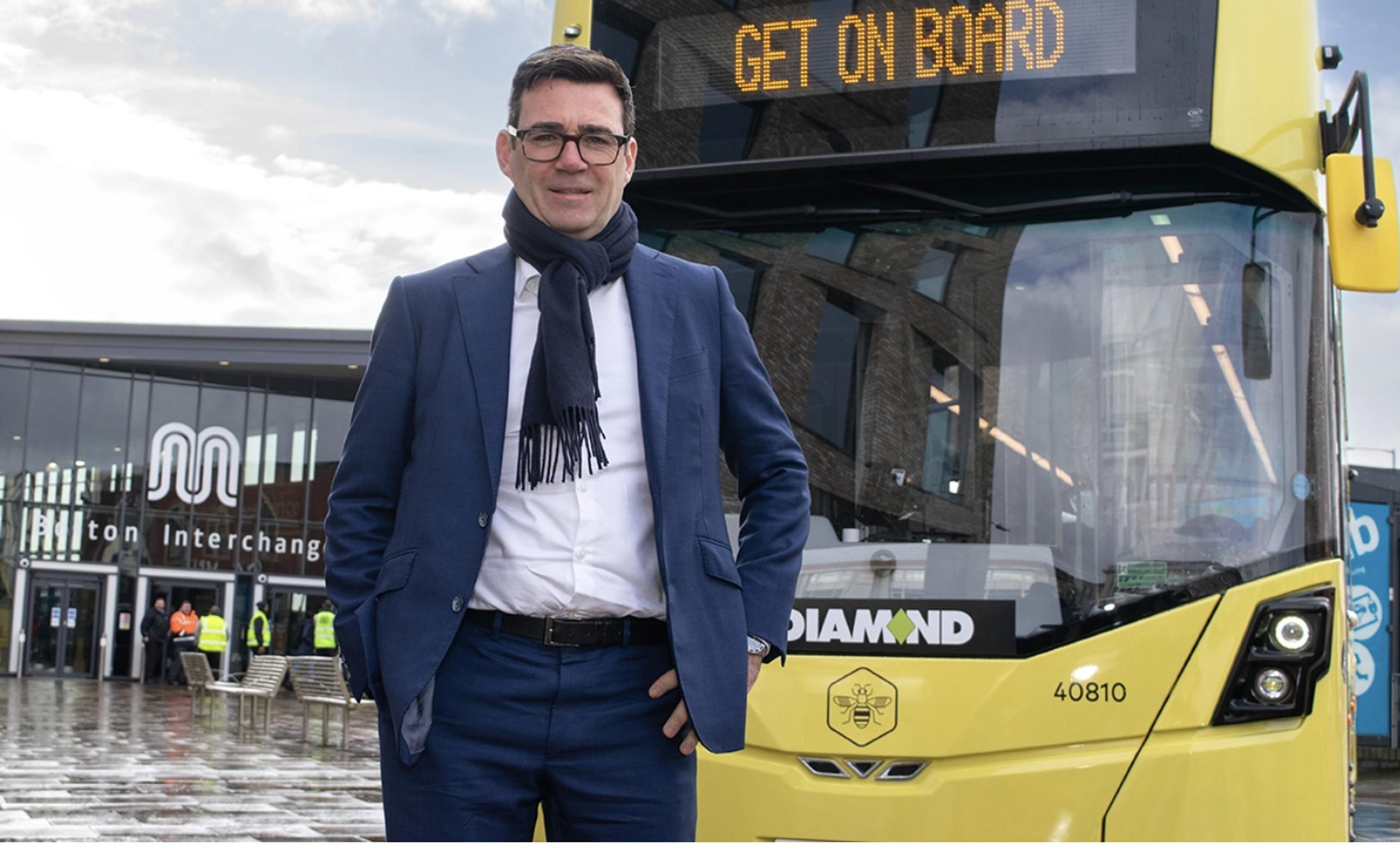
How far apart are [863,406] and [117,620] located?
97.6ft

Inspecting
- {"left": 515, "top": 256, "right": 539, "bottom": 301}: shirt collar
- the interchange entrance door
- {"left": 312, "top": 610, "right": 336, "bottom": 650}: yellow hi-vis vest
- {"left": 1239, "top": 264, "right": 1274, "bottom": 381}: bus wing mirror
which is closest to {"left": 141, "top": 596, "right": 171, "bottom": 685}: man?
the interchange entrance door

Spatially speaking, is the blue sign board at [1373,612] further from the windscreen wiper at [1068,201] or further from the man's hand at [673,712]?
the man's hand at [673,712]

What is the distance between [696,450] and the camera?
244 cm

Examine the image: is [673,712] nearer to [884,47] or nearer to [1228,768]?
[1228,768]

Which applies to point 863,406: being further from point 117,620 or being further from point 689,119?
point 117,620

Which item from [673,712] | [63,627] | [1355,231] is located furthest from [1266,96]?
[63,627]

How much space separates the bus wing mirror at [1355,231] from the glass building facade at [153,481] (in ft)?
97.0

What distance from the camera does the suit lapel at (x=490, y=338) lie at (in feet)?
7.78

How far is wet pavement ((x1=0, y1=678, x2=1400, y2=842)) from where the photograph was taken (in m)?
8.27

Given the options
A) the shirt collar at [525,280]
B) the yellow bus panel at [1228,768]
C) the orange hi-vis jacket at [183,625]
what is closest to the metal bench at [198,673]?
the orange hi-vis jacket at [183,625]

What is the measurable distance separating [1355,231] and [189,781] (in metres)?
9.44

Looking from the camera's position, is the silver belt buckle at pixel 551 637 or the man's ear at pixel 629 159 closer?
the silver belt buckle at pixel 551 637

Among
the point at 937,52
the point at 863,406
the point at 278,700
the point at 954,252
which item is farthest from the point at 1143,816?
the point at 278,700

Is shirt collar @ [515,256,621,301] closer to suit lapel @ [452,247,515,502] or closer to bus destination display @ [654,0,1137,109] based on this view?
suit lapel @ [452,247,515,502]
